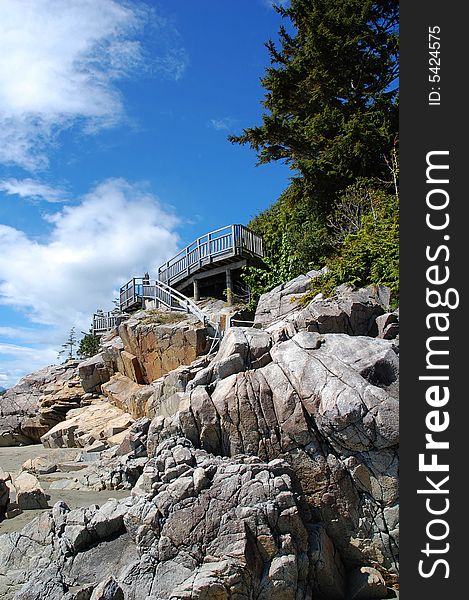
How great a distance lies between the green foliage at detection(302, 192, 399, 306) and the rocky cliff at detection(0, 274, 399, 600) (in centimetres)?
371

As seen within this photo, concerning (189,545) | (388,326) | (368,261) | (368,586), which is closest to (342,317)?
(388,326)

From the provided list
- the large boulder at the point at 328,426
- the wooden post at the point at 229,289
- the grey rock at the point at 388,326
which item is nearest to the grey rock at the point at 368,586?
the large boulder at the point at 328,426

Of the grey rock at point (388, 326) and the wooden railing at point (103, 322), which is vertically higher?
the wooden railing at point (103, 322)

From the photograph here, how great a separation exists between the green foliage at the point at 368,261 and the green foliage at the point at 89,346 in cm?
2056

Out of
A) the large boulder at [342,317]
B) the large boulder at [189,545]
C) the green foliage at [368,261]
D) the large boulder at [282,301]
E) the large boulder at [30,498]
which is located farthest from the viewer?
the large boulder at [282,301]

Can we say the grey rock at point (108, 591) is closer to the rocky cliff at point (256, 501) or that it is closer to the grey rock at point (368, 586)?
the rocky cliff at point (256, 501)

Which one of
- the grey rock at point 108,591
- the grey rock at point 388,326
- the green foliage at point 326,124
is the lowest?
the grey rock at point 108,591

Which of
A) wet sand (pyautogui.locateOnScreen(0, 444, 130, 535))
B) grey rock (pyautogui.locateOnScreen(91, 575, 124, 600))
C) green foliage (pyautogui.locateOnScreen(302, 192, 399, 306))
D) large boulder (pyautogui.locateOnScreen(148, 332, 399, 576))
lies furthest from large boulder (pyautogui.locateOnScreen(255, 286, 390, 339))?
grey rock (pyautogui.locateOnScreen(91, 575, 124, 600))

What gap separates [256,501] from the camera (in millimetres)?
7684

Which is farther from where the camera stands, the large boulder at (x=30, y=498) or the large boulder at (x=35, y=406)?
the large boulder at (x=35, y=406)

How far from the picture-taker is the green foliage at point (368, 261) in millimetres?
13664

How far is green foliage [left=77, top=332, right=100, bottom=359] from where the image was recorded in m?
32.3

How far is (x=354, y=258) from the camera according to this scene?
47.9 ft

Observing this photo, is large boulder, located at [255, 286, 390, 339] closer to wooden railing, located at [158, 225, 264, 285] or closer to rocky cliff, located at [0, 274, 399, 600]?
rocky cliff, located at [0, 274, 399, 600]
